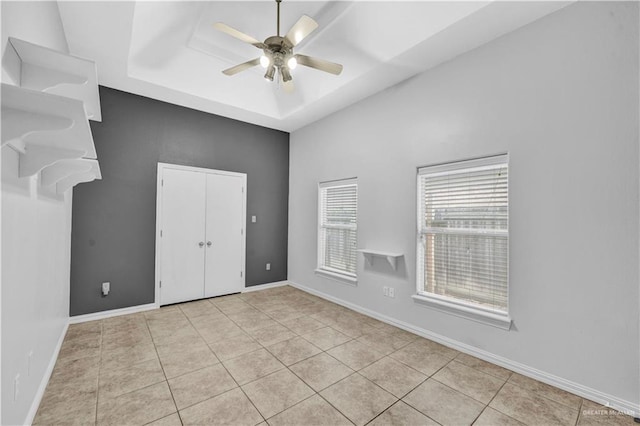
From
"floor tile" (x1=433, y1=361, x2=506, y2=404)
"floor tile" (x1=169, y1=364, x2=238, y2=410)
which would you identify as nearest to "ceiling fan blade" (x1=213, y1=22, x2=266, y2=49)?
"floor tile" (x1=169, y1=364, x2=238, y2=410)

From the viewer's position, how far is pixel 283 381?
2.30 metres

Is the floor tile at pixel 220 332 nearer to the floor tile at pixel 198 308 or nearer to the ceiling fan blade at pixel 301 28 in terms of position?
the floor tile at pixel 198 308

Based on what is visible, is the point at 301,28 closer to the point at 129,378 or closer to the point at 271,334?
the point at 271,334

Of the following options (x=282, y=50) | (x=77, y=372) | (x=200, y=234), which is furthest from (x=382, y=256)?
(x=77, y=372)

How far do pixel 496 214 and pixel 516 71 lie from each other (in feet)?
4.31

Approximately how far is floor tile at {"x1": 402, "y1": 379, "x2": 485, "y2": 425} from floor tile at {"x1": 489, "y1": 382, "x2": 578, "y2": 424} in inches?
7.2

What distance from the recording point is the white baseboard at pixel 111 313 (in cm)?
348

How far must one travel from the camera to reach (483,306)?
2729mm

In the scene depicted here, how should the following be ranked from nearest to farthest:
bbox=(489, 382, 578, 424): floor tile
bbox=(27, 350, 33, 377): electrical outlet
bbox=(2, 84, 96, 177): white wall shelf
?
bbox=(2, 84, 96, 177): white wall shelf, bbox=(27, 350, 33, 377): electrical outlet, bbox=(489, 382, 578, 424): floor tile

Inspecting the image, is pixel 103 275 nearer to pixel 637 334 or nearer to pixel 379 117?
pixel 379 117

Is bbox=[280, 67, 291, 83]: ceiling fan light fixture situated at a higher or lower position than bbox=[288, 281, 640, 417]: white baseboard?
higher

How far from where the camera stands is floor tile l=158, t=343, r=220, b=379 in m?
2.46

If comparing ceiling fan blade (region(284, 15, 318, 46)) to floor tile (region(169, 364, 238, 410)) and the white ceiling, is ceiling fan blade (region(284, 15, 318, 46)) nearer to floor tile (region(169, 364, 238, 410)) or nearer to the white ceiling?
the white ceiling

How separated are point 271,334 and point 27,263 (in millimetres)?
2227
